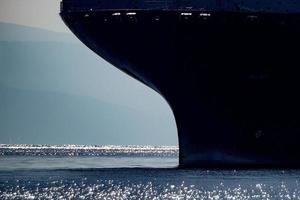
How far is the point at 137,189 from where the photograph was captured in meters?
68.2

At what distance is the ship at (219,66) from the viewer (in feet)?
223

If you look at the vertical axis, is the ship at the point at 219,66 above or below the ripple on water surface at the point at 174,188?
above

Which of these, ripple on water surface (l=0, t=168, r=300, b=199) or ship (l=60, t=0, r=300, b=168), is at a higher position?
ship (l=60, t=0, r=300, b=168)

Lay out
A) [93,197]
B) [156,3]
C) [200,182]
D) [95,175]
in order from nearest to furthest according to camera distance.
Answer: [93,197] < [156,3] < [200,182] < [95,175]

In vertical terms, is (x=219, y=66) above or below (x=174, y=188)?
above

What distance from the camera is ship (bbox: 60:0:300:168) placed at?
6788cm

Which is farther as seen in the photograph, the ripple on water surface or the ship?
the ship

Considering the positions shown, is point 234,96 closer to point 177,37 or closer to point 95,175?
point 177,37

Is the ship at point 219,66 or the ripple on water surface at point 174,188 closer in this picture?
the ripple on water surface at point 174,188

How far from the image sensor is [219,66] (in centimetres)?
7056

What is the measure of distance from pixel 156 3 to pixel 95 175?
31.0 m

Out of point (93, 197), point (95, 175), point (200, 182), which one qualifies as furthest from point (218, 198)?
point (95, 175)

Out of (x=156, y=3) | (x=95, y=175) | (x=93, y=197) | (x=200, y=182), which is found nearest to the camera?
(x=93, y=197)

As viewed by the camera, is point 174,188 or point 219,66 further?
point 219,66
